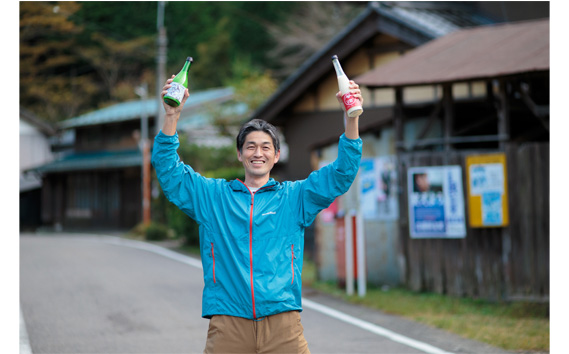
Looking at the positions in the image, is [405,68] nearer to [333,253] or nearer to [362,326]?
[333,253]

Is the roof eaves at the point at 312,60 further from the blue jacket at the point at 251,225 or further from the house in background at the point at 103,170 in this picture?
the house in background at the point at 103,170

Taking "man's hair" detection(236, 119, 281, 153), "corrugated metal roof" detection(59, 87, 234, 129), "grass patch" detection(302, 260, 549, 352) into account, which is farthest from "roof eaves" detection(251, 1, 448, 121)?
"corrugated metal roof" detection(59, 87, 234, 129)

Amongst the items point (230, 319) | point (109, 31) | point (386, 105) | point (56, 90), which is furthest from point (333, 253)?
point (56, 90)

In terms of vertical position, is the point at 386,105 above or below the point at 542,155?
above

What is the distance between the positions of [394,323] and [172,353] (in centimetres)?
305

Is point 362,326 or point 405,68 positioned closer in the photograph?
point 362,326

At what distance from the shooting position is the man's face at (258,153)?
3.89 meters

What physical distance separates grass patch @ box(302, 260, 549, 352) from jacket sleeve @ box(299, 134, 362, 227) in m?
4.37

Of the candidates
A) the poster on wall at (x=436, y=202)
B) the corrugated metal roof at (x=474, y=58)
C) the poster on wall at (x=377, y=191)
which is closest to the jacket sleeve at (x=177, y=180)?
the corrugated metal roof at (x=474, y=58)

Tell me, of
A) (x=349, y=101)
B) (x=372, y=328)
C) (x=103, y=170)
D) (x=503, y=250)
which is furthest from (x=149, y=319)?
(x=103, y=170)

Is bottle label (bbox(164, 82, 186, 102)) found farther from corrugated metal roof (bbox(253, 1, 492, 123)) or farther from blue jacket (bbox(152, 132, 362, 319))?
corrugated metal roof (bbox(253, 1, 492, 123))

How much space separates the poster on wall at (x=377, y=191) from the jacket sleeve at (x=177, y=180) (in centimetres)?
847

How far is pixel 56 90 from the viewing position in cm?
4272

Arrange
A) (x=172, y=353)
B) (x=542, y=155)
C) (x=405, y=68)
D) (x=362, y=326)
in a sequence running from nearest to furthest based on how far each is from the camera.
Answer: (x=172, y=353)
(x=362, y=326)
(x=542, y=155)
(x=405, y=68)
